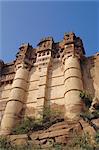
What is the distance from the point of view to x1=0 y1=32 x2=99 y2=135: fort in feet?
50.3

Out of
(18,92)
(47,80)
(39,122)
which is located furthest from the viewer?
(47,80)

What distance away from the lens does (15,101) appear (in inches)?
651

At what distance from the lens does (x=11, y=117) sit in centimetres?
1571

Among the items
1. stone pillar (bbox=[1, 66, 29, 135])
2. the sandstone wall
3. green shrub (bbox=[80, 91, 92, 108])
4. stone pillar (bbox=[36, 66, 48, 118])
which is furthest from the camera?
the sandstone wall

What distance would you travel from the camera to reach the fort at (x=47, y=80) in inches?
603

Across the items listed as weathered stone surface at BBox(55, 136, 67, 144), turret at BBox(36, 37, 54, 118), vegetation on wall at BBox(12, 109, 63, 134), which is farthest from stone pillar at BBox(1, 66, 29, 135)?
weathered stone surface at BBox(55, 136, 67, 144)

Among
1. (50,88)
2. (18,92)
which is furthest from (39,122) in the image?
(18,92)

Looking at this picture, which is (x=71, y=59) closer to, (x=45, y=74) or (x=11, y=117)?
(x=45, y=74)

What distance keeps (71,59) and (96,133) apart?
6.56 meters

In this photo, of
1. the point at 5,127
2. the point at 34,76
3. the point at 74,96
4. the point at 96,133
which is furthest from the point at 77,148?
the point at 34,76

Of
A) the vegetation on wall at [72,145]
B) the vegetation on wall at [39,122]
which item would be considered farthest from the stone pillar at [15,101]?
the vegetation on wall at [72,145]

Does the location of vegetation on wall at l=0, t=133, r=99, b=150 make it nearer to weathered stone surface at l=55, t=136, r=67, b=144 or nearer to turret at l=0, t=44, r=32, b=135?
weathered stone surface at l=55, t=136, r=67, b=144

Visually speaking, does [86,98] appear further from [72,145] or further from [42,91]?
[72,145]

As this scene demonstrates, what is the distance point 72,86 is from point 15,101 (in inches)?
146
